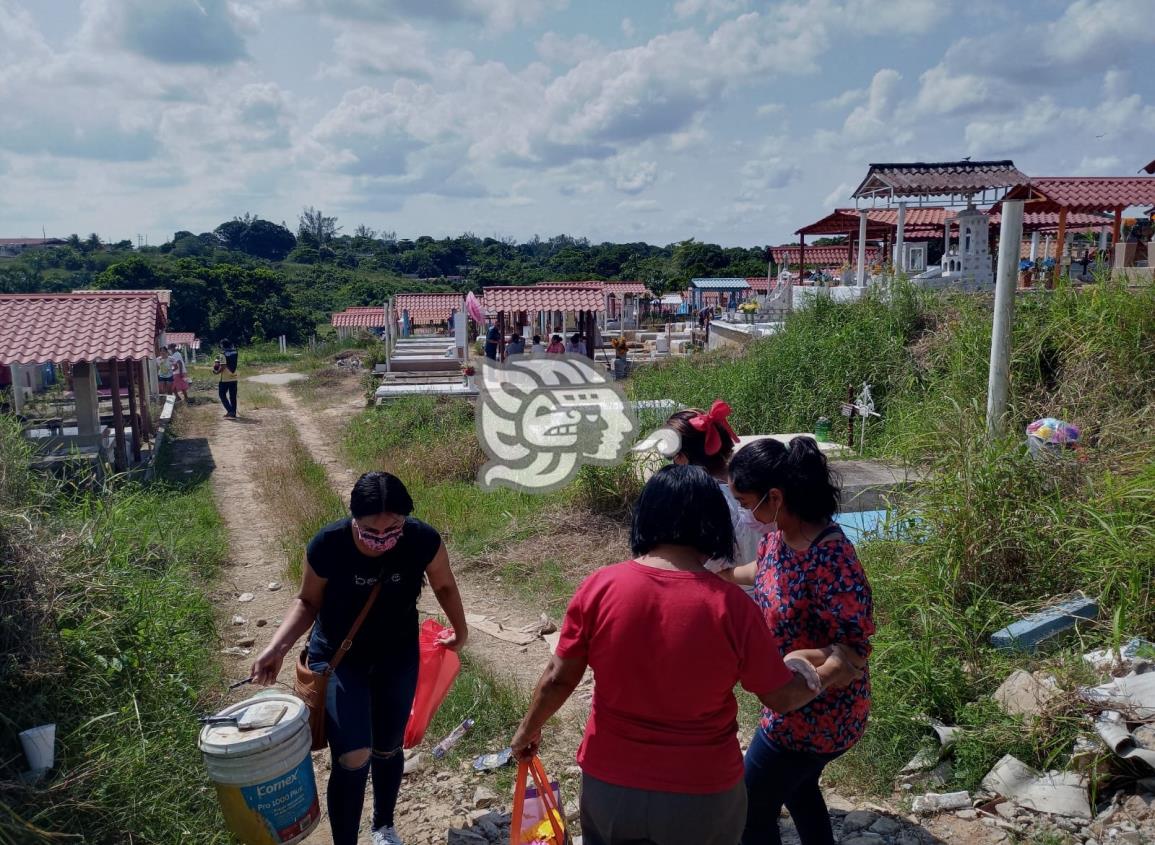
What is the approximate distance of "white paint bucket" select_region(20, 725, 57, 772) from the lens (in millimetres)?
2936

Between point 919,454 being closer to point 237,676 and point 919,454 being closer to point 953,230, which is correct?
point 237,676

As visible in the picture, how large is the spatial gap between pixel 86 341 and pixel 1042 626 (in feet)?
36.6

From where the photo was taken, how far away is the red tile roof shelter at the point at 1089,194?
42.9 ft

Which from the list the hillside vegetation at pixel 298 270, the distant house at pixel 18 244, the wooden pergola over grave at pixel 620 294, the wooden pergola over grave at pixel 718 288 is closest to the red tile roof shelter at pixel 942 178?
the wooden pergola over grave at pixel 620 294

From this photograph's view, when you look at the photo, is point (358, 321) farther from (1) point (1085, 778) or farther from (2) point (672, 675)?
(2) point (672, 675)

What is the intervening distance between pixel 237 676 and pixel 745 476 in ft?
12.1

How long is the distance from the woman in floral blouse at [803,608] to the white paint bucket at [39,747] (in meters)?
2.45

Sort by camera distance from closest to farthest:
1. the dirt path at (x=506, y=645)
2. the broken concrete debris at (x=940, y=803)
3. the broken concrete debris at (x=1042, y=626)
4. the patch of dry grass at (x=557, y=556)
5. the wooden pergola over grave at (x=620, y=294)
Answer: the broken concrete debris at (x=940, y=803), the broken concrete debris at (x=1042, y=626), the dirt path at (x=506, y=645), the patch of dry grass at (x=557, y=556), the wooden pergola over grave at (x=620, y=294)

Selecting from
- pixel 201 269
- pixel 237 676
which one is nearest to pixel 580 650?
pixel 237 676

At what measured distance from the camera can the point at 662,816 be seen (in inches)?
75.7

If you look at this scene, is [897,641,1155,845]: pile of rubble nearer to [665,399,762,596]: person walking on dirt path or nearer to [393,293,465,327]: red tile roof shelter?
[665,399,762,596]: person walking on dirt path

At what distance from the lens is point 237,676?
4.77 meters

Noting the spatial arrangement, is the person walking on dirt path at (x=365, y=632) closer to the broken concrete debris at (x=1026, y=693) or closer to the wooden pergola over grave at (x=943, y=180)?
the broken concrete debris at (x=1026, y=693)

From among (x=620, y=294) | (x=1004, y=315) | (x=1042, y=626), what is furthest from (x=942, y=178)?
(x=620, y=294)
